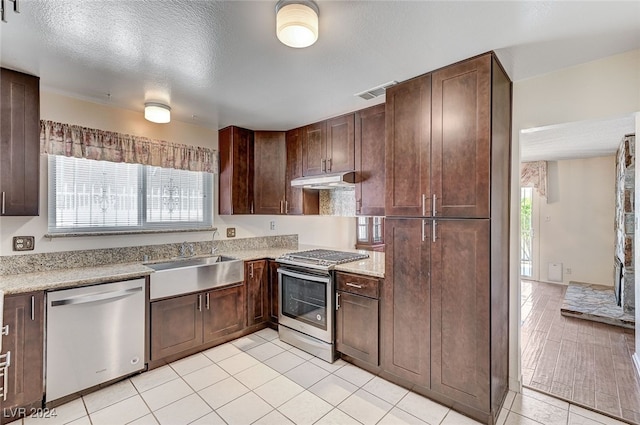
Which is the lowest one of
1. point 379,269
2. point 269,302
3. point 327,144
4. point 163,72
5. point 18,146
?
point 269,302

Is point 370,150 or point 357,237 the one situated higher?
point 370,150

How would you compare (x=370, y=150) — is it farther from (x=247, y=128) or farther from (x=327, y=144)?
(x=247, y=128)

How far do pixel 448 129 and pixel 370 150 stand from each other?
0.92 meters

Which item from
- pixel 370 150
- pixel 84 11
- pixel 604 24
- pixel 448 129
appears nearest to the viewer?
pixel 84 11

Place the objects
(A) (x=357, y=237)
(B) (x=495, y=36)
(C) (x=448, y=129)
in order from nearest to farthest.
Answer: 1. (B) (x=495, y=36)
2. (C) (x=448, y=129)
3. (A) (x=357, y=237)

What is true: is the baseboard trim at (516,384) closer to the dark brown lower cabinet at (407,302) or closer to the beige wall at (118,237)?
the dark brown lower cabinet at (407,302)

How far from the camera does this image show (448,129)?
213 cm

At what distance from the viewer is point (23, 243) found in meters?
2.49

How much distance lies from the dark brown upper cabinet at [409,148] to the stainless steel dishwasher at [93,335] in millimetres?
2291

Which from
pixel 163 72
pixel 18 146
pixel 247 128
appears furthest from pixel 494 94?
pixel 18 146

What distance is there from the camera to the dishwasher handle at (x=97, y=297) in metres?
2.20

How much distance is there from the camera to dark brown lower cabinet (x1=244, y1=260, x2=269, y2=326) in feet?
11.2

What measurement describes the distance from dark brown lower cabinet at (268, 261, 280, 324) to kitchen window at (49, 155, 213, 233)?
3.22ft

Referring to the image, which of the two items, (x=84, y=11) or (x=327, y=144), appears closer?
(x=84, y=11)
